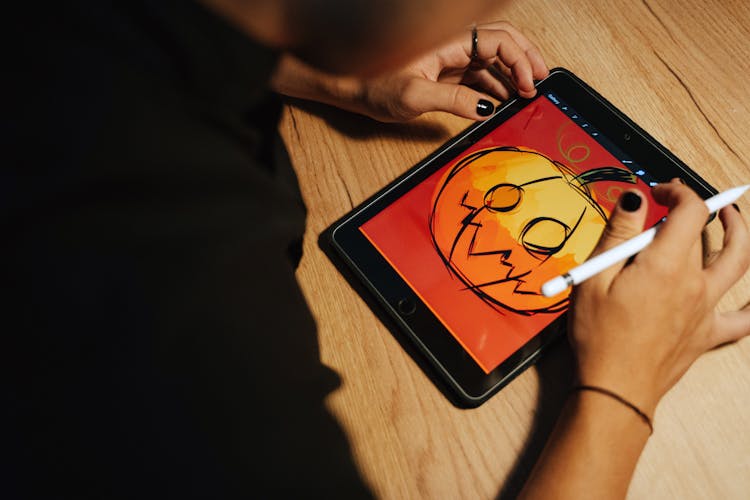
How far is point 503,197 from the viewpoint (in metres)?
0.54

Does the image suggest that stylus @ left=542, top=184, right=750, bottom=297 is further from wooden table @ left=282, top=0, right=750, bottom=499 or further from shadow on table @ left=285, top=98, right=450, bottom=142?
shadow on table @ left=285, top=98, right=450, bottom=142

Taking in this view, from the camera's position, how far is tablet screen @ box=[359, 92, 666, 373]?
0.49 metres

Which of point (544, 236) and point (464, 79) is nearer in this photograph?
point (544, 236)

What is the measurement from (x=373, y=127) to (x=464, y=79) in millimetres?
144

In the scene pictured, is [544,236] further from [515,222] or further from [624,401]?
[624,401]

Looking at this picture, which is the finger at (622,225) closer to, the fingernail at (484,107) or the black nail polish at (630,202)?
the black nail polish at (630,202)

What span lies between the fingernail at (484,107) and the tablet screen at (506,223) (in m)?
0.02

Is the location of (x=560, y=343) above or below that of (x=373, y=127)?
below

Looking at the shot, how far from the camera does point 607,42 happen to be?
0.65 meters

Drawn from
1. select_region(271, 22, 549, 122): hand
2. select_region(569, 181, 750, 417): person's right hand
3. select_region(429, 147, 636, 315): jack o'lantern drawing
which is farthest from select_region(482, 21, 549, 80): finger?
select_region(569, 181, 750, 417): person's right hand

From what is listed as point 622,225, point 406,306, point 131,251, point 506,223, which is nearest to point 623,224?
point 622,225

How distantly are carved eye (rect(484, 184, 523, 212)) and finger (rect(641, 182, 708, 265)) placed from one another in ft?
0.44

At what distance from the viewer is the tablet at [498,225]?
49cm

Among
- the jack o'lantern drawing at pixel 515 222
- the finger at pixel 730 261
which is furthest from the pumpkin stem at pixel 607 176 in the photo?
the finger at pixel 730 261
